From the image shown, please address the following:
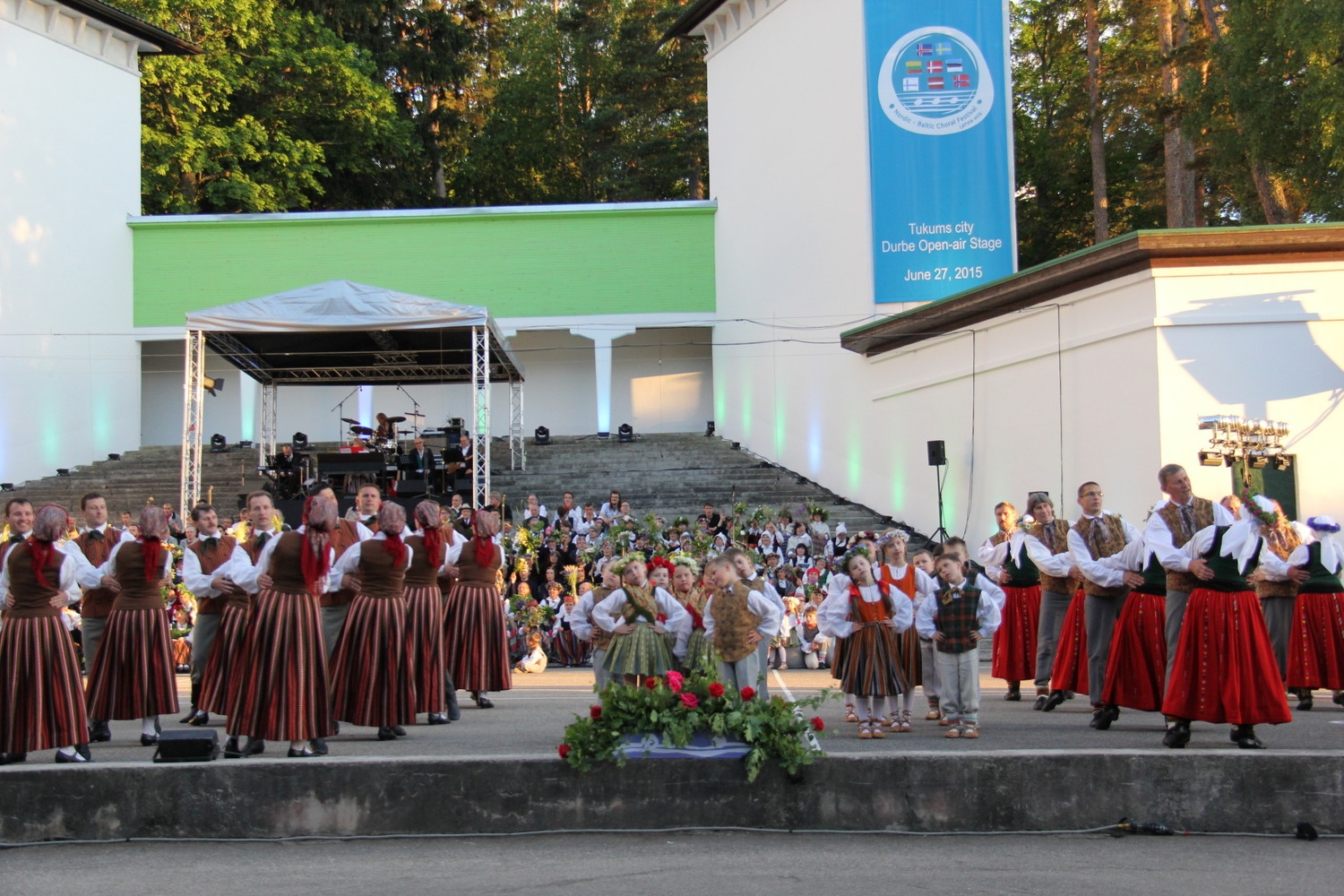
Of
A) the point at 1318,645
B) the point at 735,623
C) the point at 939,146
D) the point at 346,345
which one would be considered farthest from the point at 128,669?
the point at 939,146

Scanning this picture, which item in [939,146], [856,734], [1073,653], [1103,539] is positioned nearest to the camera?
[856,734]

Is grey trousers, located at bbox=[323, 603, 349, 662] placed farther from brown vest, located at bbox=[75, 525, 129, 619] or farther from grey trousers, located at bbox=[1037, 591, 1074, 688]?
grey trousers, located at bbox=[1037, 591, 1074, 688]

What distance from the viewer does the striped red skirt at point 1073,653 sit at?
11.3 m

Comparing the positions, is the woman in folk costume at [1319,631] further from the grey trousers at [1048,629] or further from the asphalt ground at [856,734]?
the grey trousers at [1048,629]

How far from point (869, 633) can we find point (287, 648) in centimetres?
426

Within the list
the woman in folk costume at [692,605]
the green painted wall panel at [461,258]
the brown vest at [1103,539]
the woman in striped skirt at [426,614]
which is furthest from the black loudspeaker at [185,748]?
the green painted wall panel at [461,258]

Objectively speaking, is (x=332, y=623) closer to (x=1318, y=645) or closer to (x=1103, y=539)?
(x=1103, y=539)

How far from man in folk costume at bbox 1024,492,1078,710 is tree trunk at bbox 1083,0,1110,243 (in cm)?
2378

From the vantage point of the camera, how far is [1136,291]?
18109mm

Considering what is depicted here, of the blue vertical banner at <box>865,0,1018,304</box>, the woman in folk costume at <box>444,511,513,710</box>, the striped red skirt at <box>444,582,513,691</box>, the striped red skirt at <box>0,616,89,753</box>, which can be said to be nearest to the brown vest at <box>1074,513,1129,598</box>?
the woman in folk costume at <box>444,511,513,710</box>

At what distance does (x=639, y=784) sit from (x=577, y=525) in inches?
583

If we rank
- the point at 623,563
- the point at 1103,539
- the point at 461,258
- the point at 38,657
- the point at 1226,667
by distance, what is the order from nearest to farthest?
the point at 1226,667 → the point at 38,657 → the point at 623,563 → the point at 1103,539 → the point at 461,258

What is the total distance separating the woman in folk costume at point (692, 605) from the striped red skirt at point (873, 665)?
43.7 inches

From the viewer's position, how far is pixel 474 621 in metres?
12.4
